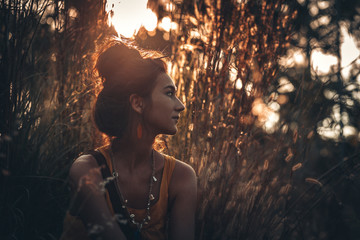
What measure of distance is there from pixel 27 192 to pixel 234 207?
1133 mm

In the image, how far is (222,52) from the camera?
226cm

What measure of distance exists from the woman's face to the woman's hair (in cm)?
5

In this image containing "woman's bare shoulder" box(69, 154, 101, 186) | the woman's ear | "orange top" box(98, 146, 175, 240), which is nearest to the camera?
"woman's bare shoulder" box(69, 154, 101, 186)

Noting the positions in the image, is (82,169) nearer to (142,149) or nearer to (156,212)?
(142,149)

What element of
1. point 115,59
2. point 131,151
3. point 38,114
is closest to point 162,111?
point 131,151

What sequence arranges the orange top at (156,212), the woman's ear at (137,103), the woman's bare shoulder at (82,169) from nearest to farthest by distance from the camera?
1. the woman's bare shoulder at (82,169)
2. the orange top at (156,212)
3. the woman's ear at (137,103)

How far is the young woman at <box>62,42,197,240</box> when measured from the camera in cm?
161

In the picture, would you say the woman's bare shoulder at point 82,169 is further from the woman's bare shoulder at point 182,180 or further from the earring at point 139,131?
the woman's bare shoulder at point 182,180

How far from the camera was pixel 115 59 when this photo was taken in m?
1.69

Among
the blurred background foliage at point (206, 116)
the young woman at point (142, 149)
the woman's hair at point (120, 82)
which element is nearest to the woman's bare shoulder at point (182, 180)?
the young woman at point (142, 149)

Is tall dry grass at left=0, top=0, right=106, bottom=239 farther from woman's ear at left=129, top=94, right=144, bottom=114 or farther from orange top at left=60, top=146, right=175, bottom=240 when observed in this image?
woman's ear at left=129, top=94, right=144, bottom=114

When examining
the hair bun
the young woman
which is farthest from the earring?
the hair bun

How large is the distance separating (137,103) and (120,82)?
141 mm

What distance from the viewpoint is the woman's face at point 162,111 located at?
1.63 metres
